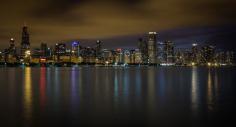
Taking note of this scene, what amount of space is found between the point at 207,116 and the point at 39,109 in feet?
41.9

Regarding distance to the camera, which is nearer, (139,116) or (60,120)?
(60,120)

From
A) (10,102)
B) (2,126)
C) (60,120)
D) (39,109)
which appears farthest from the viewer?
(10,102)

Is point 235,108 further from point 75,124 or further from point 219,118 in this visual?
point 75,124

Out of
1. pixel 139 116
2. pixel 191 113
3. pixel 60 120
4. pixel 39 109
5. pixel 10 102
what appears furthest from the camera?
pixel 10 102

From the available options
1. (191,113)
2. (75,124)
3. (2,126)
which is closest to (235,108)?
(191,113)

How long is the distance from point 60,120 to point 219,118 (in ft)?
34.7

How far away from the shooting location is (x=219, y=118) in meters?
22.9

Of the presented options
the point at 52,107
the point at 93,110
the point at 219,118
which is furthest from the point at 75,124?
the point at 219,118

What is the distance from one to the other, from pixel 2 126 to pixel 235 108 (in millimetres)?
18146

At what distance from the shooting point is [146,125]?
67.1 ft

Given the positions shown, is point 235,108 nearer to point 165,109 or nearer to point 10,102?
point 165,109

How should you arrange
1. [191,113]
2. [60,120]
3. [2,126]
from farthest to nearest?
[191,113] < [60,120] < [2,126]

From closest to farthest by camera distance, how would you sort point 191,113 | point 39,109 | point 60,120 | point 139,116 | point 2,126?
1. point 2,126
2. point 60,120
3. point 139,116
4. point 191,113
5. point 39,109

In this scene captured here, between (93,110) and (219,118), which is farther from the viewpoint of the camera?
(93,110)
